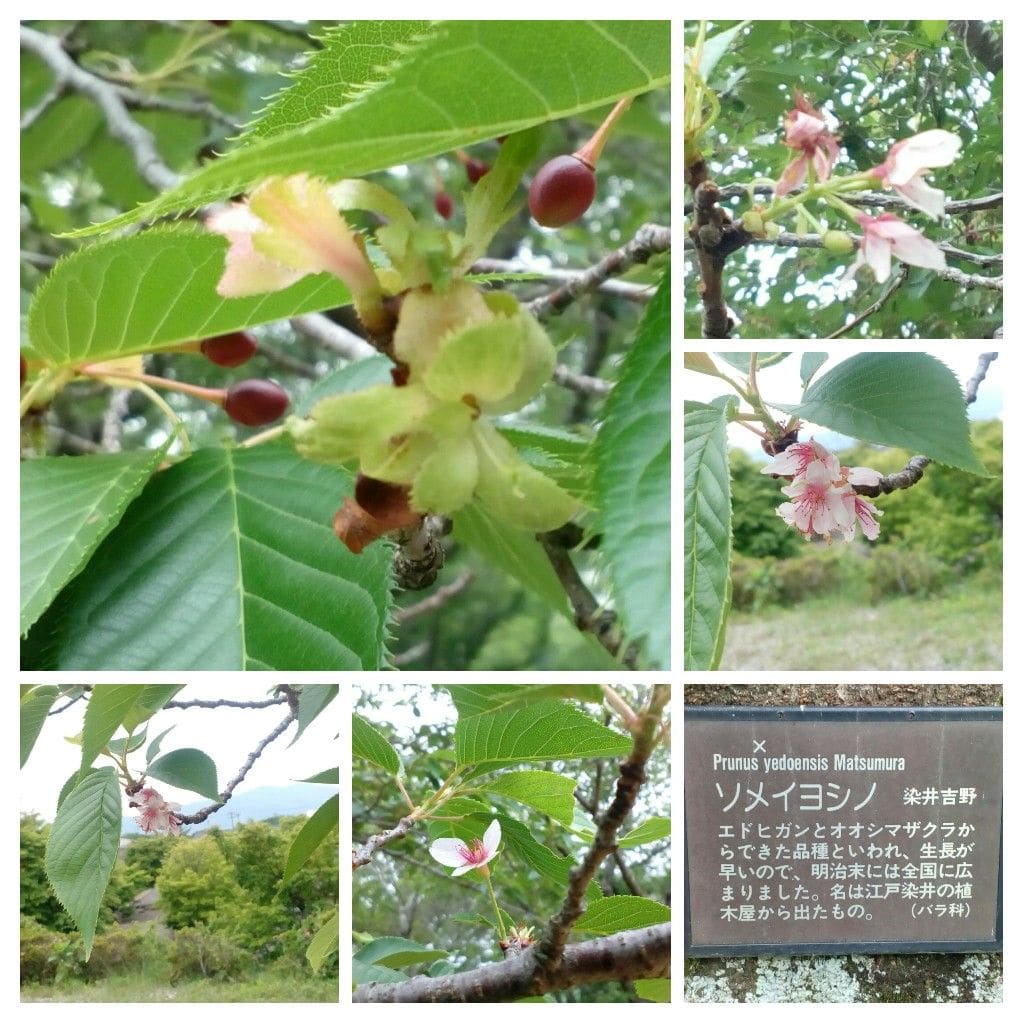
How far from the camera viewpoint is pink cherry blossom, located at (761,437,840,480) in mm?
741

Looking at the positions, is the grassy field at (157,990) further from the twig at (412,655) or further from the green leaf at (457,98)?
the green leaf at (457,98)

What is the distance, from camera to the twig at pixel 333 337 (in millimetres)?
932

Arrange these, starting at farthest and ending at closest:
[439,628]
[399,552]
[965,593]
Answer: [439,628]
[965,593]
[399,552]

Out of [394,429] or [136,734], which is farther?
[136,734]

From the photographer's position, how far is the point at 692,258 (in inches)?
28.1

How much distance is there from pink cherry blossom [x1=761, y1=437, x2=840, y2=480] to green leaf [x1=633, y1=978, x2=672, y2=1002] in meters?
0.40

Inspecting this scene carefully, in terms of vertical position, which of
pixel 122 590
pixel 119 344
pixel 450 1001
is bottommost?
pixel 450 1001

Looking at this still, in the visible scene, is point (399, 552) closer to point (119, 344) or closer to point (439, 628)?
point (119, 344)

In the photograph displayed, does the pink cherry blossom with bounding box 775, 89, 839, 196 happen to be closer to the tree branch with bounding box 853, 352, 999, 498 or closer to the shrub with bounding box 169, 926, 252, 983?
the tree branch with bounding box 853, 352, 999, 498

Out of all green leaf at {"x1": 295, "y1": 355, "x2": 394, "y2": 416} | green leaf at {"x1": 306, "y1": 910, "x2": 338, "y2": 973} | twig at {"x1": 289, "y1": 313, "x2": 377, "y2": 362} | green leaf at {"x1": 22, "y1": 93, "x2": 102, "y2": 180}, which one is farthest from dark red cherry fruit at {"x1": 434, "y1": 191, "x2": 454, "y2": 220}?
green leaf at {"x1": 306, "y1": 910, "x2": 338, "y2": 973}

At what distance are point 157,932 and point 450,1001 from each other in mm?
236

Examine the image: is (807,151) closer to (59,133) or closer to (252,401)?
(252,401)

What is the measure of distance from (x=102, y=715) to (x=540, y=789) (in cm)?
32

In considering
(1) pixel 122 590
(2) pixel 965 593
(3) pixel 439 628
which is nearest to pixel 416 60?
(1) pixel 122 590
